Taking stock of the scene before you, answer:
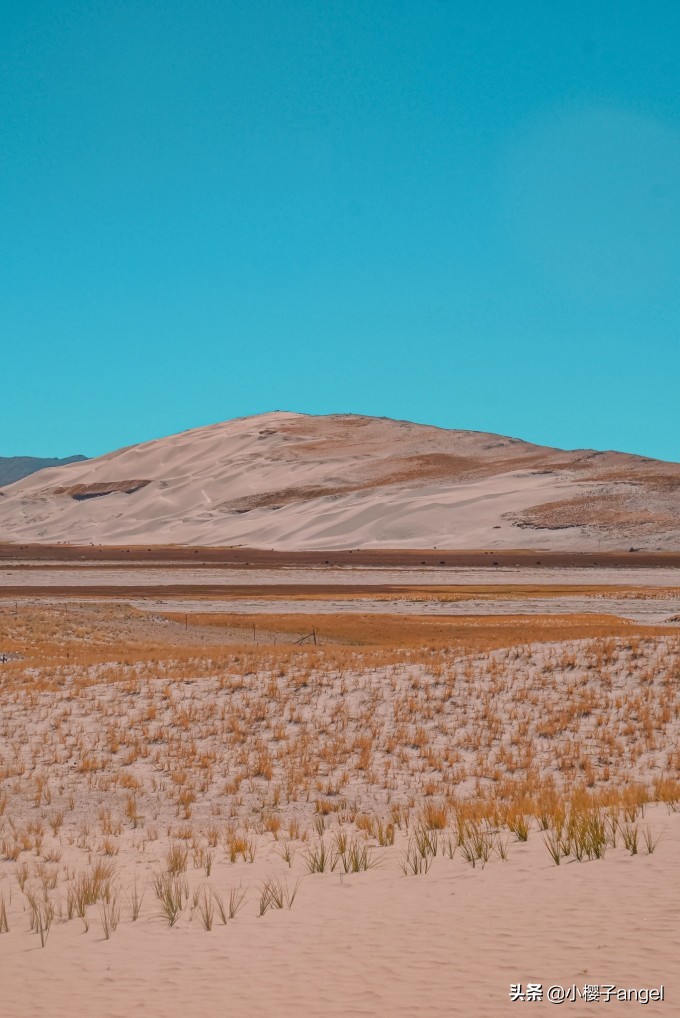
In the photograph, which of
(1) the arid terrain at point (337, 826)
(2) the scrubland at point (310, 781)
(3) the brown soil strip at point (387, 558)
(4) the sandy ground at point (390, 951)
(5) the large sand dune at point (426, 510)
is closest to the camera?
(4) the sandy ground at point (390, 951)

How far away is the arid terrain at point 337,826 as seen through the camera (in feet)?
21.3

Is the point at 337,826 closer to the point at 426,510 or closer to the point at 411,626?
the point at 411,626

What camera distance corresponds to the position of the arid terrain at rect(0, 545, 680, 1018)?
648 cm

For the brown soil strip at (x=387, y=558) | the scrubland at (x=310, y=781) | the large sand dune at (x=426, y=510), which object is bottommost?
the scrubland at (x=310, y=781)

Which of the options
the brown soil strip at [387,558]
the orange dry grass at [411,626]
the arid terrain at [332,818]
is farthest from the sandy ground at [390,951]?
the brown soil strip at [387,558]

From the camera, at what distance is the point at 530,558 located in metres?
102

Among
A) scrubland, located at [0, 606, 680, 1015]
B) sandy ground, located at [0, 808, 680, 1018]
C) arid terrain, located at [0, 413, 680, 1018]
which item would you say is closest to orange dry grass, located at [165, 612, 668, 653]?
arid terrain, located at [0, 413, 680, 1018]

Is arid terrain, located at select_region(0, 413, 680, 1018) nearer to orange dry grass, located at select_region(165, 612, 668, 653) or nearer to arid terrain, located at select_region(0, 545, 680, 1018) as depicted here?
arid terrain, located at select_region(0, 545, 680, 1018)

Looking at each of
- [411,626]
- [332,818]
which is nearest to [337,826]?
[332,818]

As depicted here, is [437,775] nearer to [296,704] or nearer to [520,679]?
[296,704]

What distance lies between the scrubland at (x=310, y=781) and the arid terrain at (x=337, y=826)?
0.16 feet

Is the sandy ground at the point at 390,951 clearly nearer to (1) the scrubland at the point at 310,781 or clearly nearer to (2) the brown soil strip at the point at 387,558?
(1) the scrubland at the point at 310,781

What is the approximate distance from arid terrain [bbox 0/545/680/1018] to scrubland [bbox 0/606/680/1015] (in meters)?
0.05

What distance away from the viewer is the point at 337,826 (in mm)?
11672
